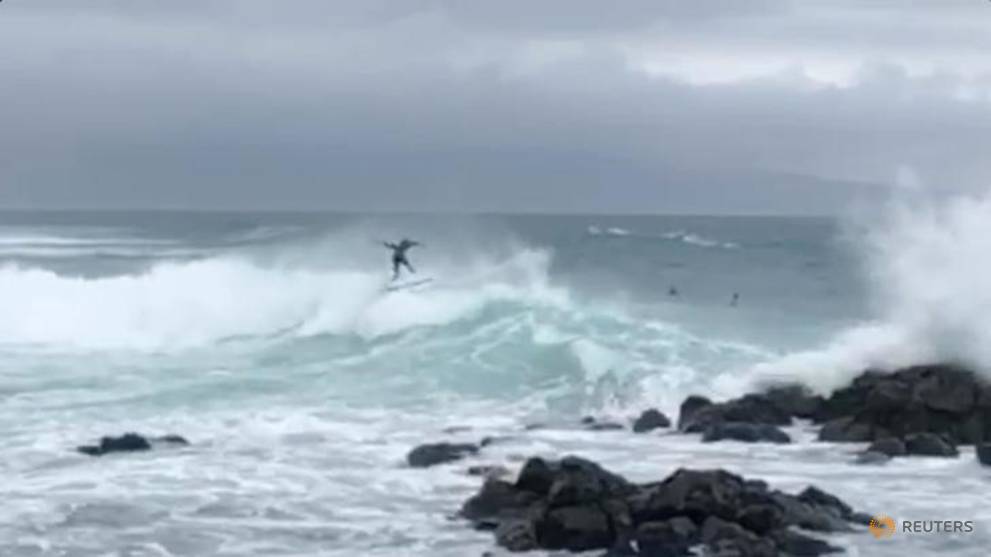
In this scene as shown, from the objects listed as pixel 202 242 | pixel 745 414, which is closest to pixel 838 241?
pixel 202 242

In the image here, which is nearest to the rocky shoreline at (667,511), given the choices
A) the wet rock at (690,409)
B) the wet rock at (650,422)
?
the wet rock at (690,409)

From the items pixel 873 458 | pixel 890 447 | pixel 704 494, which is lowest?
pixel 704 494

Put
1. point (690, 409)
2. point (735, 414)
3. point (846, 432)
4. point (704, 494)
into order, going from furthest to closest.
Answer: point (690, 409)
point (735, 414)
point (846, 432)
point (704, 494)

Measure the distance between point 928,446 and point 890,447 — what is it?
48 cm

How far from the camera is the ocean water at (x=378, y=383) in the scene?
58.5ft

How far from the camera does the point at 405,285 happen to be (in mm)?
41906

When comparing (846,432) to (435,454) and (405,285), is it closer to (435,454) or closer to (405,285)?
→ (435,454)

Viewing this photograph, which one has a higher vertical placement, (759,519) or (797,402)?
(797,402)

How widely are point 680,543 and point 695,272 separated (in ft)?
160

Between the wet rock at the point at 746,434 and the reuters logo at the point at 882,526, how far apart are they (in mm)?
4810

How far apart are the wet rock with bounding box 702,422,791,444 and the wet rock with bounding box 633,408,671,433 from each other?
1331 millimetres

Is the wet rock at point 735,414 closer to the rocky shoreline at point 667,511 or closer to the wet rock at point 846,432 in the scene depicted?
the wet rock at point 846,432

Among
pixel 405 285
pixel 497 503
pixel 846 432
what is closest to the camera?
pixel 497 503

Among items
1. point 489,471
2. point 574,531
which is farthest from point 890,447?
point 574,531
